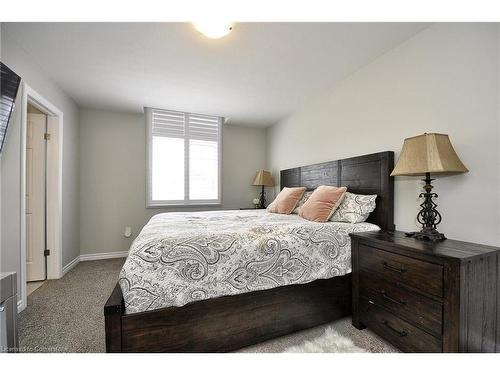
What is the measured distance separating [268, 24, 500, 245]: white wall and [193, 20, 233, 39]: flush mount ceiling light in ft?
4.89

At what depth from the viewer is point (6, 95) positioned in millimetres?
1664

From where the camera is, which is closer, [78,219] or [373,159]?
[373,159]

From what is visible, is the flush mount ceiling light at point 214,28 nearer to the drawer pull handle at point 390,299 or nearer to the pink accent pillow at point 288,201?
the pink accent pillow at point 288,201

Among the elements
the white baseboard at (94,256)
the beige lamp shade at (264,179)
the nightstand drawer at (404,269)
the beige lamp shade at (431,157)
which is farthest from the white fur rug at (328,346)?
the white baseboard at (94,256)

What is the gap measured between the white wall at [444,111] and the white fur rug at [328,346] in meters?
1.07

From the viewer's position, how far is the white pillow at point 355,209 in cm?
198

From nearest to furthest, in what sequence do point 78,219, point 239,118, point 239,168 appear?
point 78,219 → point 239,118 → point 239,168

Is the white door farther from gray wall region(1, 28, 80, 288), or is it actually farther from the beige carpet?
gray wall region(1, 28, 80, 288)

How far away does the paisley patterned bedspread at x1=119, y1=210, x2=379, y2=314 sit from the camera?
1.19 m

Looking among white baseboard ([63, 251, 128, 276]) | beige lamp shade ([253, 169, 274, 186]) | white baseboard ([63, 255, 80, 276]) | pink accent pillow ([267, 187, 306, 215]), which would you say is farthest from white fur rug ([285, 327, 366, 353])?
white baseboard ([63, 251, 128, 276])

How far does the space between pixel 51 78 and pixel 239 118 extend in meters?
2.49

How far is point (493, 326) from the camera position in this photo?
1.21 m
